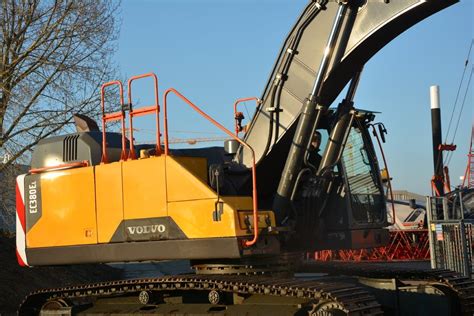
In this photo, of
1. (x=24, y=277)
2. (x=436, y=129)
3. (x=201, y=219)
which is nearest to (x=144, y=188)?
(x=201, y=219)

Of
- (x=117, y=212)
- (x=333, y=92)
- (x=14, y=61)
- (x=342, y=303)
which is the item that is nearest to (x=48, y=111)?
(x=14, y=61)

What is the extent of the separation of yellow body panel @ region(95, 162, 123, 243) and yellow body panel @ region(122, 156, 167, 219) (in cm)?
9

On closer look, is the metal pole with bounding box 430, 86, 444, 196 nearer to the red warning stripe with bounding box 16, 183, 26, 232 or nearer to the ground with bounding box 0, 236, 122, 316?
the ground with bounding box 0, 236, 122, 316

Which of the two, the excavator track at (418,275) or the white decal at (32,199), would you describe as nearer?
the excavator track at (418,275)

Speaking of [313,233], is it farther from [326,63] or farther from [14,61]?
[14,61]

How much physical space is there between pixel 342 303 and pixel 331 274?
2805mm

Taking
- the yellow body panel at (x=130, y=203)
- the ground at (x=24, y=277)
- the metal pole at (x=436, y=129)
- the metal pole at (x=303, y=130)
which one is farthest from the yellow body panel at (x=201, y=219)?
the metal pole at (x=436, y=129)

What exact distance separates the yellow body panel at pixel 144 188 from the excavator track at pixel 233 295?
2.49ft

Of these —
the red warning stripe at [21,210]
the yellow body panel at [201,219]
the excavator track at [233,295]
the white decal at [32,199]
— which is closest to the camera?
the excavator track at [233,295]

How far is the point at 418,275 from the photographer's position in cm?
800

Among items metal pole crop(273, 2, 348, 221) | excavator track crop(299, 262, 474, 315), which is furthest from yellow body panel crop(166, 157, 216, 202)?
excavator track crop(299, 262, 474, 315)

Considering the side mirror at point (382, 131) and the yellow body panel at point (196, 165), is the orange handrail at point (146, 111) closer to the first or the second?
the yellow body panel at point (196, 165)

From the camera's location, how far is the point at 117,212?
24.7ft

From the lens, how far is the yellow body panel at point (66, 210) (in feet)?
25.5
